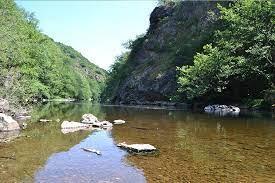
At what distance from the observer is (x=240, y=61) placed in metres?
47.4

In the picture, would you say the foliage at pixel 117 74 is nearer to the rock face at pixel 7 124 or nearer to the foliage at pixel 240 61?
the foliage at pixel 240 61

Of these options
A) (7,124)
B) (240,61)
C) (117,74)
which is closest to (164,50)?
(117,74)

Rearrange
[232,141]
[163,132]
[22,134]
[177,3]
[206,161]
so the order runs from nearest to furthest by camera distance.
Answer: [206,161], [232,141], [22,134], [163,132], [177,3]

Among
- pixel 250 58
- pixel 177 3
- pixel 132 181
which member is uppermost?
pixel 177 3

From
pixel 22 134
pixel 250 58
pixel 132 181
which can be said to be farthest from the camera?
pixel 250 58

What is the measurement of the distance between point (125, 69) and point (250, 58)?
58.2 m

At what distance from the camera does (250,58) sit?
47.9 metres

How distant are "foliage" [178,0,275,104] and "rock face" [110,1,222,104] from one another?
14.1 meters

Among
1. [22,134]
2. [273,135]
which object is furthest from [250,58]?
[22,134]

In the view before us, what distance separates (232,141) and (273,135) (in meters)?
3.38

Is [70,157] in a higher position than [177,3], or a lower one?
lower

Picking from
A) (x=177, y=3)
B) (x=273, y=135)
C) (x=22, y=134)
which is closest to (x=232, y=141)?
(x=273, y=135)

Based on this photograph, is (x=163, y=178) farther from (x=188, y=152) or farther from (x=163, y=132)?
(x=163, y=132)

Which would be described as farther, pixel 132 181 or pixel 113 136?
pixel 113 136
